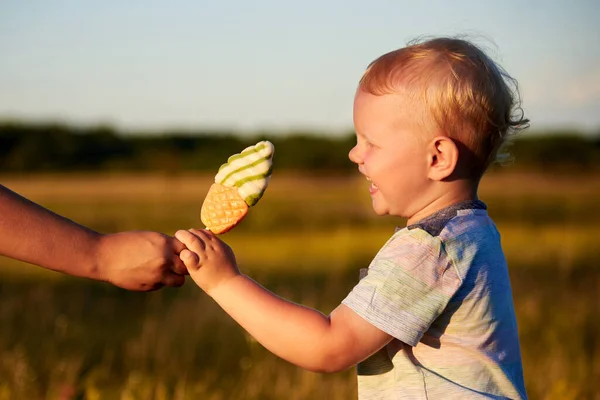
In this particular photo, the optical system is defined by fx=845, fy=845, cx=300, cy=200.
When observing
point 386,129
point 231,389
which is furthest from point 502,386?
point 231,389

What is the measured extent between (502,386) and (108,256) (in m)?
1.00

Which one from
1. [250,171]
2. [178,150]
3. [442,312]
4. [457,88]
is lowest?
[178,150]

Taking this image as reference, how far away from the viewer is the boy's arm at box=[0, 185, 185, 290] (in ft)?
6.68

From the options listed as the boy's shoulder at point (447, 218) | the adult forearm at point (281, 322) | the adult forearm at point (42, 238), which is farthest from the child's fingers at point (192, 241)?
the boy's shoulder at point (447, 218)

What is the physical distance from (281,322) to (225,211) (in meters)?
0.37

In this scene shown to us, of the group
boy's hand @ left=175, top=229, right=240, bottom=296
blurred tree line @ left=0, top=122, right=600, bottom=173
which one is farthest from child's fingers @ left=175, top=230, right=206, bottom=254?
blurred tree line @ left=0, top=122, right=600, bottom=173

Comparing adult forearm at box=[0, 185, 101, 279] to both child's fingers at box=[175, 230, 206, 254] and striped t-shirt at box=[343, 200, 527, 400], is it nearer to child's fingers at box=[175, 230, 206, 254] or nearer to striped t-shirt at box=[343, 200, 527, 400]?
child's fingers at box=[175, 230, 206, 254]

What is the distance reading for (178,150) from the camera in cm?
3403

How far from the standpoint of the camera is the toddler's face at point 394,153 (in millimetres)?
1988

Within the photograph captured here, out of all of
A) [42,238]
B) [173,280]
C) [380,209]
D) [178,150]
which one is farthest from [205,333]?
[178,150]

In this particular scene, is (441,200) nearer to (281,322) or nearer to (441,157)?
(441,157)

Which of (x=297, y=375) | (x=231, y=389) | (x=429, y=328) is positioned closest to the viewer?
(x=429, y=328)

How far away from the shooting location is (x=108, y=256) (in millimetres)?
2100

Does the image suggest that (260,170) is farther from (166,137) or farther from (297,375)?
(166,137)
